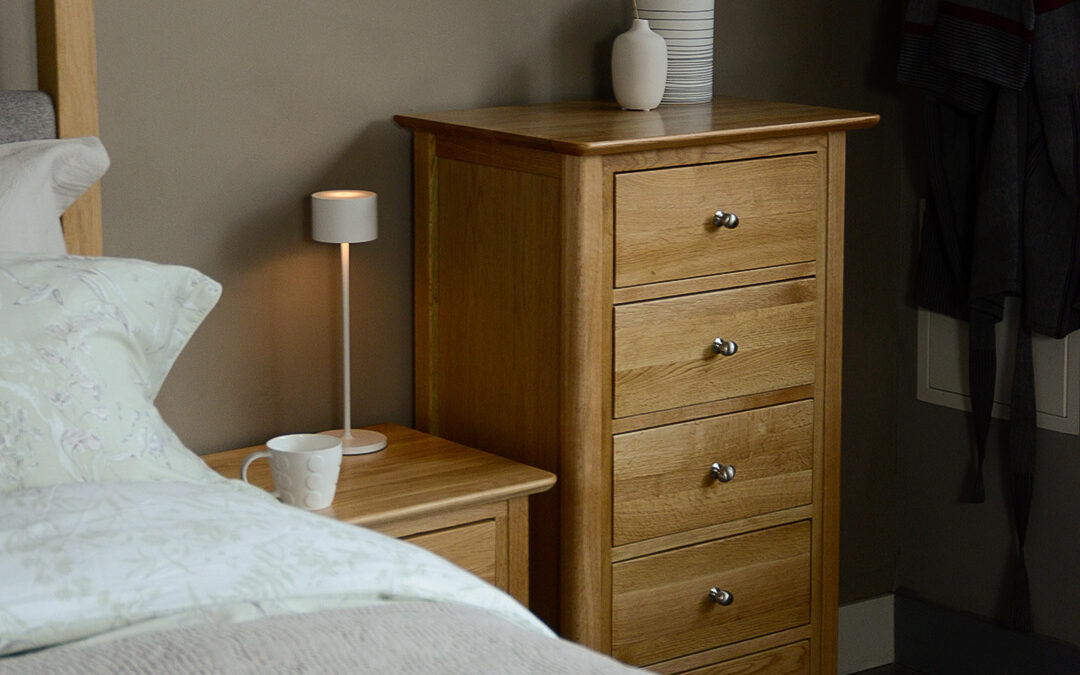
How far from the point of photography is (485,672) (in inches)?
39.3

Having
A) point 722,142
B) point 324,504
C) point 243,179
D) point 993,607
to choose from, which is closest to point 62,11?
point 243,179

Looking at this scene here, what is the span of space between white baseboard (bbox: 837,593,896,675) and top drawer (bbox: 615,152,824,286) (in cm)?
103

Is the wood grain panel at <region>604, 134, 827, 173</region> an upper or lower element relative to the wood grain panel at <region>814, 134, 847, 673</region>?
upper

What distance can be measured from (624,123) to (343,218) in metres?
0.46

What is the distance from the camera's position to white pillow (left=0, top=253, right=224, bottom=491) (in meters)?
1.38

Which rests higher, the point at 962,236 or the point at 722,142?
the point at 722,142

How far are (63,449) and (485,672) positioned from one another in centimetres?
60

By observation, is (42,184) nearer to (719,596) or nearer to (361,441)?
(361,441)

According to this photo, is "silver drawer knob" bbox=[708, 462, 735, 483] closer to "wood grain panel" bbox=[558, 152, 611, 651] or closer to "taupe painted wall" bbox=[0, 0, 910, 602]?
"wood grain panel" bbox=[558, 152, 611, 651]

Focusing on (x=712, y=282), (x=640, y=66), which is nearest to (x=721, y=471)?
(x=712, y=282)

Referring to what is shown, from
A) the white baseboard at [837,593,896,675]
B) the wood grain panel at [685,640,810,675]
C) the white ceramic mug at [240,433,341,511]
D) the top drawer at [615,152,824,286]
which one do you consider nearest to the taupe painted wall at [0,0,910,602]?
the white ceramic mug at [240,433,341,511]

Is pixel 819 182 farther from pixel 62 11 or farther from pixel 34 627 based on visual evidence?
pixel 34 627

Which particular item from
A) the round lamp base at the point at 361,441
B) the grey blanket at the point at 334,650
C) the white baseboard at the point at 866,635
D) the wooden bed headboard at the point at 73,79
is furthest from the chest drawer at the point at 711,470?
the grey blanket at the point at 334,650

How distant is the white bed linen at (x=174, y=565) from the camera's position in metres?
1.09
